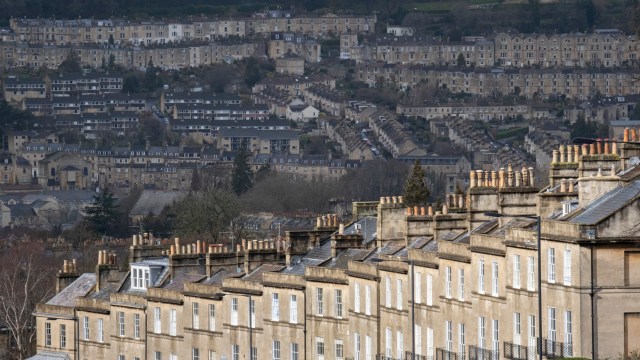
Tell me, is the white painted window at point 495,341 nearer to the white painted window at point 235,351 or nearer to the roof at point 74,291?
the white painted window at point 235,351

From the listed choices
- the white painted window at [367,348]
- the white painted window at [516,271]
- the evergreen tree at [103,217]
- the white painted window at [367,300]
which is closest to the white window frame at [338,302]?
the white painted window at [367,300]

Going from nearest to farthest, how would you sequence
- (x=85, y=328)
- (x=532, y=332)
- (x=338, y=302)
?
(x=532, y=332) < (x=338, y=302) < (x=85, y=328)

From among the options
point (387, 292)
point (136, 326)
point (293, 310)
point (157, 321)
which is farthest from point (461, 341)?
point (136, 326)

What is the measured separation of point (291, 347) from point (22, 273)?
62613mm

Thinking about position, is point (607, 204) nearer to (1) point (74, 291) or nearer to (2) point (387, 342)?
(2) point (387, 342)

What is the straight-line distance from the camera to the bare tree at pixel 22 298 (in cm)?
8650

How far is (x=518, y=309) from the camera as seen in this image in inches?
2208

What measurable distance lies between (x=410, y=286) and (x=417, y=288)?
0.16 meters

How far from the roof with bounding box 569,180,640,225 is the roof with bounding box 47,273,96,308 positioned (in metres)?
23.0

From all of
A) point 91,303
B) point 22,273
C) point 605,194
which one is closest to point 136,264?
point 91,303

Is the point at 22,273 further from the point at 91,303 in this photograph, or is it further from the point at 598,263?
the point at 598,263

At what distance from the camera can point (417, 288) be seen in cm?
6094

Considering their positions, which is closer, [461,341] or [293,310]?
[461,341]

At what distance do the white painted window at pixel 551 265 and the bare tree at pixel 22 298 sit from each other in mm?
29837
